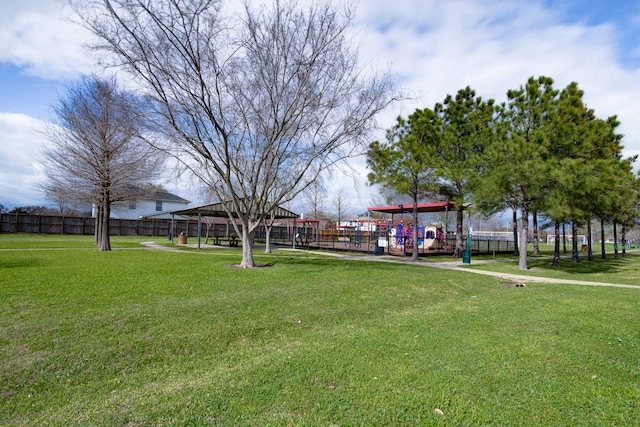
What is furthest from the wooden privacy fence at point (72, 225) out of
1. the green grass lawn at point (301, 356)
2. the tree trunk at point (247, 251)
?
the green grass lawn at point (301, 356)

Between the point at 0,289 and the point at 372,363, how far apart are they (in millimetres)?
7290

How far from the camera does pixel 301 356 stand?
15.1ft

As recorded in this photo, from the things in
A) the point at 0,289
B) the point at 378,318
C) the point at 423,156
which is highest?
the point at 423,156

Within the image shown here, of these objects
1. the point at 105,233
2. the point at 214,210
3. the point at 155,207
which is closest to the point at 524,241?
the point at 214,210

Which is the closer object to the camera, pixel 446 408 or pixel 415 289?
pixel 446 408

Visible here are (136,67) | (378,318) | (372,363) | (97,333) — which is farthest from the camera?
(136,67)

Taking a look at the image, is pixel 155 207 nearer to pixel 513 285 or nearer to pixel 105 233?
pixel 105 233

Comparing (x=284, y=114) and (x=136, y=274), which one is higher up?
(x=284, y=114)

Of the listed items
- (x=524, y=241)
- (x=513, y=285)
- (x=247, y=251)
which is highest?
(x=524, y=241)

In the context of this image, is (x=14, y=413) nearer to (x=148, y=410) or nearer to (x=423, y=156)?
(x=148, y=410)

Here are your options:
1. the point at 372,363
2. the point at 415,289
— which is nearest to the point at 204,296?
the point at 372,363

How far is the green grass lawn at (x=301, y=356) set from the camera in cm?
324

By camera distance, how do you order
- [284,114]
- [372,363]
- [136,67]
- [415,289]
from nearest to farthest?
[372,363] → [415,289] → [136,67] → [284,114]

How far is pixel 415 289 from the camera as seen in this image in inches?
377
